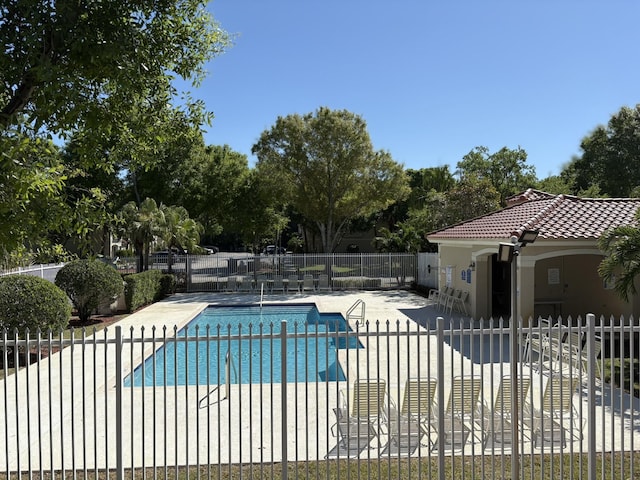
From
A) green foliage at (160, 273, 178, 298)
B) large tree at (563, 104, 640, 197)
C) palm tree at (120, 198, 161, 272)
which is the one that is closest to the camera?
palm tree at (120, 198, 161, 272)

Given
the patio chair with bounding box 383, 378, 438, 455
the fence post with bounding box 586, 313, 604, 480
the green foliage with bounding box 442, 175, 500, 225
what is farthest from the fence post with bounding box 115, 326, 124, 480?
the green foliage with bounding box 442, 175, 500, 225

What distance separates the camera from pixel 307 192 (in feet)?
110

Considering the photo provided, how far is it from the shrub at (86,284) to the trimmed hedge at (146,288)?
7.87 ft

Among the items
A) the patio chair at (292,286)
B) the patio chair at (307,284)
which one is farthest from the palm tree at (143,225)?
the patio chair at (307,284)

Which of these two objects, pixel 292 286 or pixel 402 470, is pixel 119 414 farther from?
pixel 292 286

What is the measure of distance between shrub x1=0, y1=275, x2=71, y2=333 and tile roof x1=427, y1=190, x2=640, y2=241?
11556 millimetres

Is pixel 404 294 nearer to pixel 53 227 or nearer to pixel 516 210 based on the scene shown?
pixel 516 210

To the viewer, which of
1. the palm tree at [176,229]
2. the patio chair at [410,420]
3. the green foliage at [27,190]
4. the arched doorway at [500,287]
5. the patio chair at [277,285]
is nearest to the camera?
the green foliage at [27,190]

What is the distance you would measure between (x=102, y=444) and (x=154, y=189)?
29.7 meters

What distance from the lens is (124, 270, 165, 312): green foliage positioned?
20031 mm

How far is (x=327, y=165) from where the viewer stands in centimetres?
3269

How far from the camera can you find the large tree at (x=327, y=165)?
32281 mm

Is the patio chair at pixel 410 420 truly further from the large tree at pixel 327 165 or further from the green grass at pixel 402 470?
the large tree at pixel 327 165

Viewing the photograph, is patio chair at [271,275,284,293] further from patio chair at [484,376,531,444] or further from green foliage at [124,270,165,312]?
patio chair at [484,376,531,444]
